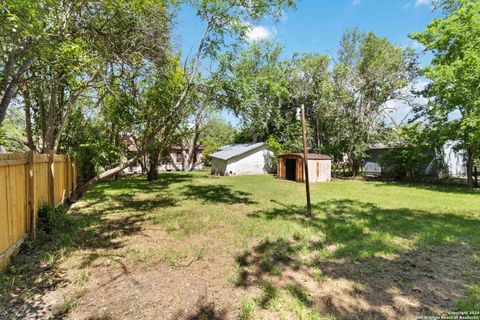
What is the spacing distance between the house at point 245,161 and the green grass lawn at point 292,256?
1443cm

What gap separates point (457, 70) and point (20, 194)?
16.4 m

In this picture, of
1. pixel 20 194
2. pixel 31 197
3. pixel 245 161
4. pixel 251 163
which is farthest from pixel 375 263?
pixel 251 163

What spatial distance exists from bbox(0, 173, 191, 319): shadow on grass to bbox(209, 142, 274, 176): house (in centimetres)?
1443

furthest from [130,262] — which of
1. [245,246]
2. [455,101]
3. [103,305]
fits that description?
[455,101]

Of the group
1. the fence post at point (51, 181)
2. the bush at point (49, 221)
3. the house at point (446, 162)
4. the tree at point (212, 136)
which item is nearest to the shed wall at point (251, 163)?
the tree at point (212, 136)

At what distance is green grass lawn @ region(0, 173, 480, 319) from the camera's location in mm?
2965

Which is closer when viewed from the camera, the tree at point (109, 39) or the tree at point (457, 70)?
the tree at point (109, 39)

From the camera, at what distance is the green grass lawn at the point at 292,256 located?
2.96m

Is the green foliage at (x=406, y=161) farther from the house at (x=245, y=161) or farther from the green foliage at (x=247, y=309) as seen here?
the green foliage at (x=247, y=309)

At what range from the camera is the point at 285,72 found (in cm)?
2272

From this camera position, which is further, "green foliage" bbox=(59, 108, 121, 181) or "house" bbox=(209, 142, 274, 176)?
"house" bbox=(209, 142, 274, 176)

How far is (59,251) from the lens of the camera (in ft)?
14.2

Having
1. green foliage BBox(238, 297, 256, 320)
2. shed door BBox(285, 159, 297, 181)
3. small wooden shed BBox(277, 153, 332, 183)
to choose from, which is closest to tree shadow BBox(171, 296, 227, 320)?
green foliage BBox(238, 297, 256, 320)

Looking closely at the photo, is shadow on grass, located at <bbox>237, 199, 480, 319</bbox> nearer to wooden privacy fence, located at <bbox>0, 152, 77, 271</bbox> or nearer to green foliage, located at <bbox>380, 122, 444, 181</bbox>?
wooden privacy fence, located at <bbox>0, 152, 77, 271</bbox>
